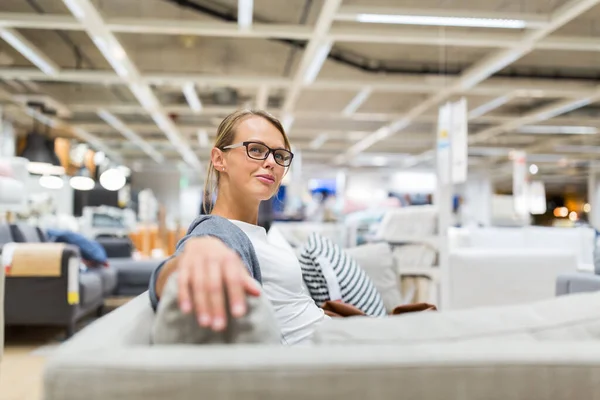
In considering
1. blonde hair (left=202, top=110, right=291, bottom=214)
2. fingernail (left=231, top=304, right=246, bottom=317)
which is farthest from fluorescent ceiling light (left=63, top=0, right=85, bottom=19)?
fingernail (left=231, top=304, right=246, bottom=317)

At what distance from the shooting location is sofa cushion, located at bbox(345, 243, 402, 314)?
117 inches

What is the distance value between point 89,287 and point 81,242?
2.46 feet

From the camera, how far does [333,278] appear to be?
2.45m

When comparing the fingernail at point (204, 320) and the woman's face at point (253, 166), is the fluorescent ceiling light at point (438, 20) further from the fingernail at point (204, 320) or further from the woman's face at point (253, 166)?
the fingernail at point (204, 320)

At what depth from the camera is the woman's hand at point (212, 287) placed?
34.6 inches

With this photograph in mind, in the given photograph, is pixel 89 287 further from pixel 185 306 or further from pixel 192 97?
pixel 192 97

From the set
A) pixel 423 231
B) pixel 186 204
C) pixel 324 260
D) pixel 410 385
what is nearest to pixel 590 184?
pixel 186 204

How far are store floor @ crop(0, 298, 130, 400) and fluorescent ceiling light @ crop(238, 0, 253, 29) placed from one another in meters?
3.59

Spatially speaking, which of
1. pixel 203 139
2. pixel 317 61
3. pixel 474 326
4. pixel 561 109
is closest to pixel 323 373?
pixel 474 326

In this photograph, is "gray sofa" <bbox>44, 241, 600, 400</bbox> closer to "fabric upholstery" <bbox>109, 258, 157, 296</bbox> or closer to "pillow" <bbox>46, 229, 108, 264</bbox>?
"pillow" <bbox>46, 229, 108, 264</bbox>

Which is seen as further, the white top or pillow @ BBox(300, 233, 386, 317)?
pillow @ BBox(300, 233, 386, 317)

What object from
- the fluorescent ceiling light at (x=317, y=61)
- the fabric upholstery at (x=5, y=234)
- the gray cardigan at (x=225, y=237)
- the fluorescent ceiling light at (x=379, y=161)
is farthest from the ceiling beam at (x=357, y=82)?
the fluorescent ceiling light at (x=379, y=161)

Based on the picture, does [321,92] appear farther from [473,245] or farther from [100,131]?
[100,131]

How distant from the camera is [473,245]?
7.48 meters
